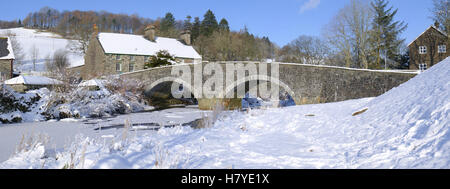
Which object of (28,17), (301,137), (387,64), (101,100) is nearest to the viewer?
(301,137)

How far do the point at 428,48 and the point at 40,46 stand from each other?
62.7 meters

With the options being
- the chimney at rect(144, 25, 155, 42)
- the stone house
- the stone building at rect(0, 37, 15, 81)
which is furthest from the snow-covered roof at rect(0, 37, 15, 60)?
the stone house

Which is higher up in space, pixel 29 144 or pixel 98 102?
pixel 98 102

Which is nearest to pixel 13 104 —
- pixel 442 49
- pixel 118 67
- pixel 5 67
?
pixel 5 67

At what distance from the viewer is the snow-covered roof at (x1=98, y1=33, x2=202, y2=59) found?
30.6 m

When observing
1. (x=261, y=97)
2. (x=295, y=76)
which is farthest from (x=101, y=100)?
(x=261, y=97)

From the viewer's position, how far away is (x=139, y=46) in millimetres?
32219

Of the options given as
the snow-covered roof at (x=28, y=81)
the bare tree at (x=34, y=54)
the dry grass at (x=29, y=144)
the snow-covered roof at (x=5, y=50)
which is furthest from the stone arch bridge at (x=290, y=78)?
the bare tree at (x=34, y=54)

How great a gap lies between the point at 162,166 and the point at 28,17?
9201 centimetres

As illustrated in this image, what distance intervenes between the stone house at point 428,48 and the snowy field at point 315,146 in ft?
70.9

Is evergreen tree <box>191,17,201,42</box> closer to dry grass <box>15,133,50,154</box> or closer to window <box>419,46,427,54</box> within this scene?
window <box>419,46,427,54</box>

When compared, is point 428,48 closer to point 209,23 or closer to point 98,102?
point 98,102
